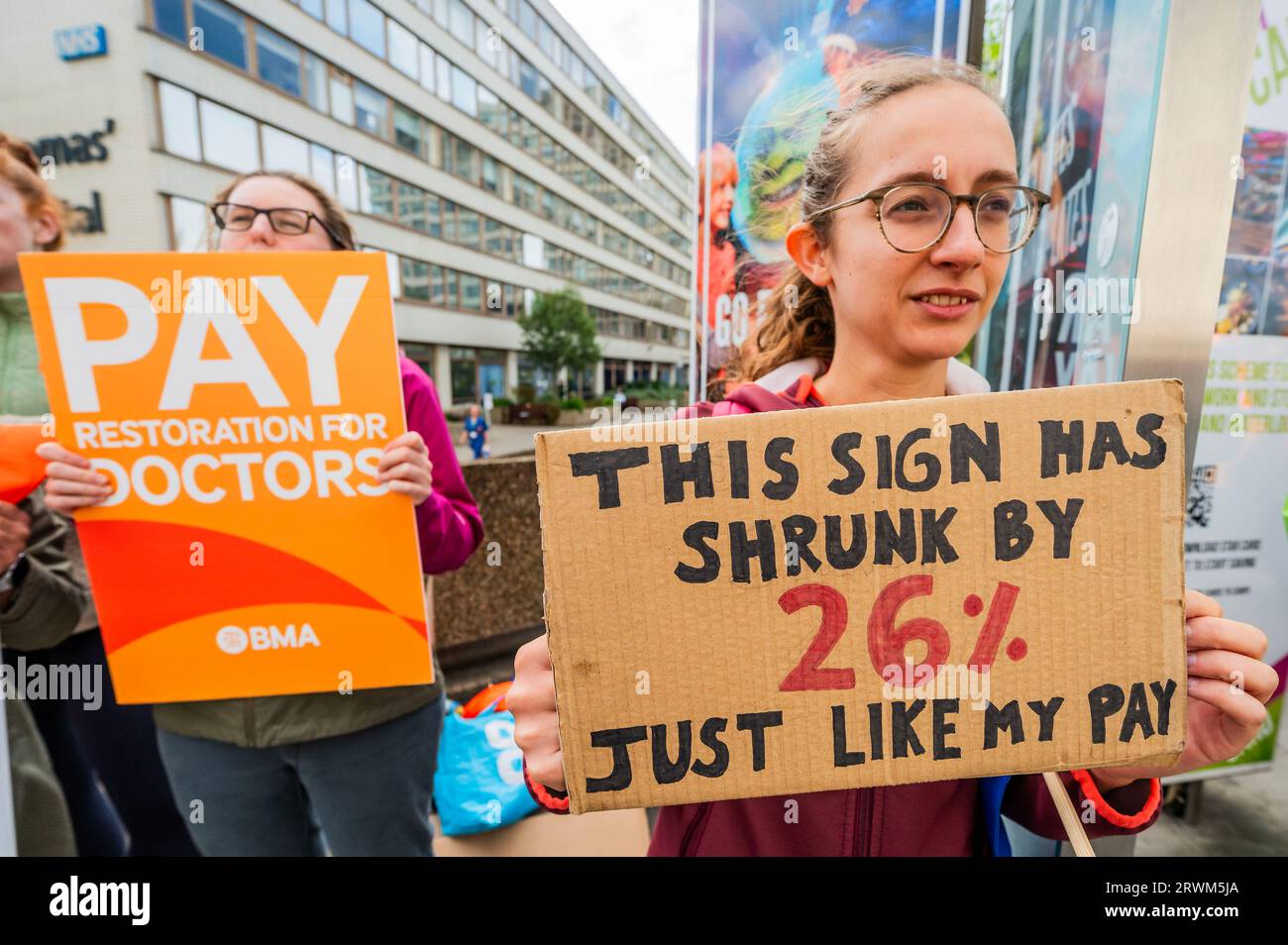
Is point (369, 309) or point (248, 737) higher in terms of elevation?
point (369, 309)

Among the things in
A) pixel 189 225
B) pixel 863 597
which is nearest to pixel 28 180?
pixel 189 225

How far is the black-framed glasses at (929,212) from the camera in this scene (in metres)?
0.79

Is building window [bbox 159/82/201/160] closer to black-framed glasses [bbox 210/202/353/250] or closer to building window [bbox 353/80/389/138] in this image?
building window [bbox 353/80/389/138]

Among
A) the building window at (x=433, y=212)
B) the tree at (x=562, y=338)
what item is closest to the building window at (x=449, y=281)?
the building window at (x=433, y=212)

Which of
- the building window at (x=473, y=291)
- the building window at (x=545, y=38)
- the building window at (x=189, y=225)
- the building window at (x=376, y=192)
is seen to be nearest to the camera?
the building window at (x=189, y=225)

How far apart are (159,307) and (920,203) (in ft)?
4.49

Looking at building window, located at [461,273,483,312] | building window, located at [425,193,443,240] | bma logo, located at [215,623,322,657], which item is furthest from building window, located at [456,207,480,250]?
bma logo, located at [215,623,322,657]

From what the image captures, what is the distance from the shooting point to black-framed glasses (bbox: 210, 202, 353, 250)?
1.17 m

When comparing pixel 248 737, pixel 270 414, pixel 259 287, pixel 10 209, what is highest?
pixel 10 209

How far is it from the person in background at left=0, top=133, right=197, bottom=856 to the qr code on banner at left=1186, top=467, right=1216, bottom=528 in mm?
3148

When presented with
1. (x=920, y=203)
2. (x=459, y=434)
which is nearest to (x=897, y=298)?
(x=920, y=203)

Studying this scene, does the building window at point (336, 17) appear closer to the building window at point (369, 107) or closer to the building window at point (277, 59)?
the building window at point (277, 59)

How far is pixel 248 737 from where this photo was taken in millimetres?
1164
